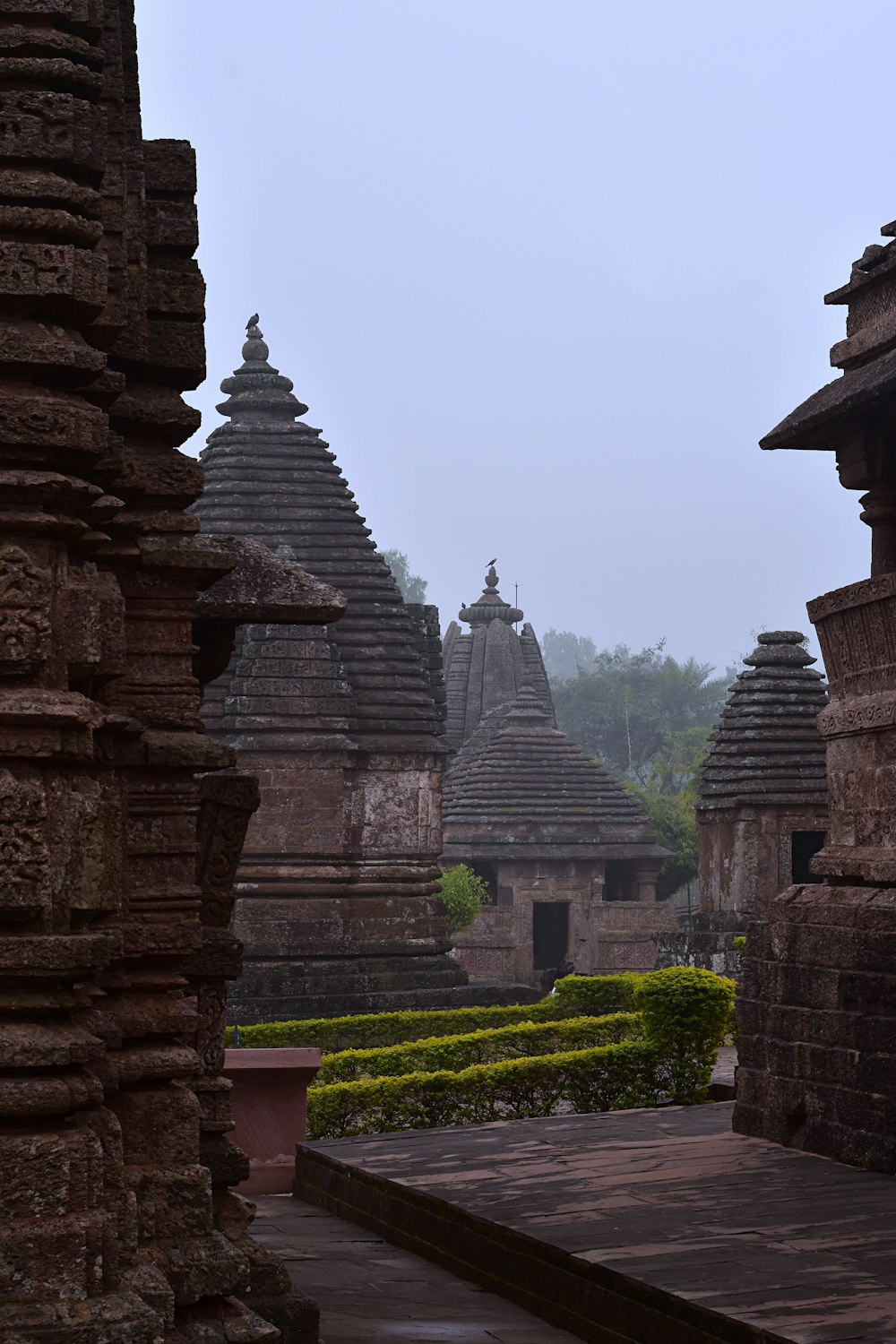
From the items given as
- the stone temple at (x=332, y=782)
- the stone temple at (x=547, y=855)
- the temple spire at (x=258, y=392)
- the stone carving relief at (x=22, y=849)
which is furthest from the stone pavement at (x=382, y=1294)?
the stone temple at (x=547, y=855)

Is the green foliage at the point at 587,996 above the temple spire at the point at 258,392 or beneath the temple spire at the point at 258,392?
beneath

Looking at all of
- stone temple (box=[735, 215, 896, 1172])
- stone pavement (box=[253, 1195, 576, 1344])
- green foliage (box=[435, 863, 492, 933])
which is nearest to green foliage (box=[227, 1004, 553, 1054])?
stone pavement (box=[253, 1195, 576, 1344])

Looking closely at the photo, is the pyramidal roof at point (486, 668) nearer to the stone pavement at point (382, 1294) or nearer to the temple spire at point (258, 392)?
the temple spire at point (258, 392)

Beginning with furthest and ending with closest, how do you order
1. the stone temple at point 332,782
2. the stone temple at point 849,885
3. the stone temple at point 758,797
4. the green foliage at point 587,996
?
the stone temple at point 758,797 → the stone temple at point 332,782 → the green foliage at point 587,996 → the stone temple at point 849,885

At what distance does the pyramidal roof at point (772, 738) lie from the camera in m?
21.0

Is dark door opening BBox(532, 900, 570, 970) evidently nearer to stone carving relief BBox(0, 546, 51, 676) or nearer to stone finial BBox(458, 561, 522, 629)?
stone finial BBox(458, 561, 522, 629)

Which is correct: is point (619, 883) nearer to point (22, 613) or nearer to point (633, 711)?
point (22, 613)

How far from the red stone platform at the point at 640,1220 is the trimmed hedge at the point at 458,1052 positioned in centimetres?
223

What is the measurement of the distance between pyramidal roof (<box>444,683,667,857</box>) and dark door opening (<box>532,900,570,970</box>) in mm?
2307

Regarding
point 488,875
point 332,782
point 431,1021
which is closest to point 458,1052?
point 431,1021

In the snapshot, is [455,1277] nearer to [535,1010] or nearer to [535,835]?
[535,1010]

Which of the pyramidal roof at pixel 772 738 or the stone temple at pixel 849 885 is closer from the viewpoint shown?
the stone temple at pixel 849 885

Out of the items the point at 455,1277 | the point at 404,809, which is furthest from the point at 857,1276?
the point at 404,809

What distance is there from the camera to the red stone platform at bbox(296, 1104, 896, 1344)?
234 inches
